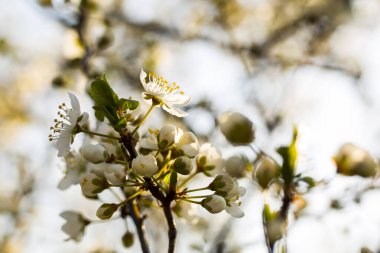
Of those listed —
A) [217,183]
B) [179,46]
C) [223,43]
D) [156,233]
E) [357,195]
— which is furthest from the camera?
[179,46]

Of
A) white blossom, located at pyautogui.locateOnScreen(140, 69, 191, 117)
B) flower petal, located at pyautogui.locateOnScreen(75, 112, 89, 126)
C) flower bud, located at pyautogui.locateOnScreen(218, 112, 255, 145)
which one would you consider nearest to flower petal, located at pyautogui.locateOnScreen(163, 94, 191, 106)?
white blossom, located at pyautogui.locateOnScreen(140, 69, 191, 117)

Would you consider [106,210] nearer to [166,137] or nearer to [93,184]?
[93,184]

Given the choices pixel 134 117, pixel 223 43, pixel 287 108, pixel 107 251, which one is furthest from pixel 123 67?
pixel 134 117

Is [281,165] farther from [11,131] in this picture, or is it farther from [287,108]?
[11,131]

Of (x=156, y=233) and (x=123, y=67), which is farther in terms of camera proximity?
(x=123, y=67)

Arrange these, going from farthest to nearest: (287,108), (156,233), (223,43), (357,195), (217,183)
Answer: (223,43) < (287,108) < (156,233) < (357,195) < (217,183)

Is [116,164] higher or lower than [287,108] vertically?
lower

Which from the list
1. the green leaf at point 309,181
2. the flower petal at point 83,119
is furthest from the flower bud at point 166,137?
the green leaf at point 309,181

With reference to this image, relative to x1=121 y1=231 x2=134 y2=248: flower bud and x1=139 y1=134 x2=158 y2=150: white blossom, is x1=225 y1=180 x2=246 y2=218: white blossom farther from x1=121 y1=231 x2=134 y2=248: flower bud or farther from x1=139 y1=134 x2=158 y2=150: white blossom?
x1=121 y1=231 x2=134 y2=248: flower bud
